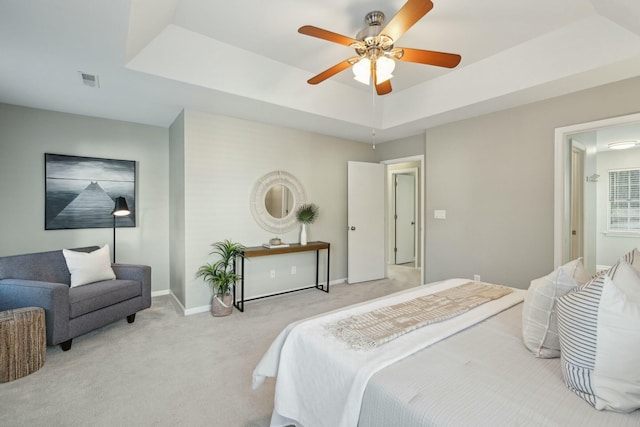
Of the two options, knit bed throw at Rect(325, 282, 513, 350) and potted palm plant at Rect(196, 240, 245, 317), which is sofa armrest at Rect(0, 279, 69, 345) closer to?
potted palm plant at Rect(196, 240, 245, 317)

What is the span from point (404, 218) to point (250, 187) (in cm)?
404

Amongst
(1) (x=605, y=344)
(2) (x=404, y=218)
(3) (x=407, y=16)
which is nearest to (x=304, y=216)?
(3) (x=407, y=16)

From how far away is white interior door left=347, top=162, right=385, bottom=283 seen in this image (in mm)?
4836

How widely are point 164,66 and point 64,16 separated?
0.78 metres

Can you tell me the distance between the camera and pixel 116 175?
3.81 meters

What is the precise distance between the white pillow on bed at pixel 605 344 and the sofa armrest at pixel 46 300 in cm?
333

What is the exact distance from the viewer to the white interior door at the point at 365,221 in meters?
4.84

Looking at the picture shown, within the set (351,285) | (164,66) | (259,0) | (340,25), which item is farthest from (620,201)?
(164,66)

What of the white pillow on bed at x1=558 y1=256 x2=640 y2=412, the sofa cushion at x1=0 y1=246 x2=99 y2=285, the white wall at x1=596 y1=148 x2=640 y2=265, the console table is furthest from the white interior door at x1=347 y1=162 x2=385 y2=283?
the white wall at x1=596 y1=148 x2=640 y2=265

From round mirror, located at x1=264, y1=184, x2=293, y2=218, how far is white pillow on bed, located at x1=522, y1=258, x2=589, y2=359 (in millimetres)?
3211

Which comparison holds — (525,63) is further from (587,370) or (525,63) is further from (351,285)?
(351,285)

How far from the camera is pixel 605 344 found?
96cm

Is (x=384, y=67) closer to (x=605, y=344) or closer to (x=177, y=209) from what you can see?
(x=605, y=344)

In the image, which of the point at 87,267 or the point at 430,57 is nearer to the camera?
the point at 430,57
